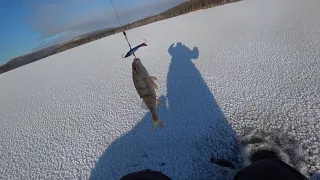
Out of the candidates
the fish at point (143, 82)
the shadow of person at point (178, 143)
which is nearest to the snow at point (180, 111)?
the shadow of person at point (178, 143)

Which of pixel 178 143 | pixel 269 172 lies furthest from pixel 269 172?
pixel 178 143

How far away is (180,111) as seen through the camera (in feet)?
11.9

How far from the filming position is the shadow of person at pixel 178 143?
8.59ft

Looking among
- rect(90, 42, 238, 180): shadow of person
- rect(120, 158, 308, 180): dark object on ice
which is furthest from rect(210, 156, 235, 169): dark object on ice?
rect(120, 158, 308, 180): dark object on ice

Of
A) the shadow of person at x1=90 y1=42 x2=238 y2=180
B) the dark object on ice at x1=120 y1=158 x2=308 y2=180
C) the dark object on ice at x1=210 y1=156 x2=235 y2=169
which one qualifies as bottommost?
the dark object on ice at x1=210 y1=156 x2=235 y2=169

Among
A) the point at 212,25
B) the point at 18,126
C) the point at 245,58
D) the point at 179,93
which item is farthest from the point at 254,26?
the point at 18,126

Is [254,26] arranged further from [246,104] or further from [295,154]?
[295,154]

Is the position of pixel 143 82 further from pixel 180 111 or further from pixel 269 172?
pixel 180 111

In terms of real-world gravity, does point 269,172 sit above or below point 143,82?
below

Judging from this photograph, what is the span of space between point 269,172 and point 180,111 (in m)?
2.14

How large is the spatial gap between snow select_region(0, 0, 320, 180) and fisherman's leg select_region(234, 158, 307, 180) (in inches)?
28.8

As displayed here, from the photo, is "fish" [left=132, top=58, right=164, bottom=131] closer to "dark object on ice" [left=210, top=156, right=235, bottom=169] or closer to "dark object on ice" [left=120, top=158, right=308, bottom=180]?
"dark object on ice" [left=120, top=158, right=308, bottom=180]

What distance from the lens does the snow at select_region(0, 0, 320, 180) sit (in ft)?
9.21

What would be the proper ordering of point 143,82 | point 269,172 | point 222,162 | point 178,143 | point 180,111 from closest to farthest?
point 143,82 < point 269,172 < point 222,162 < point 178,143 < point 180,111
